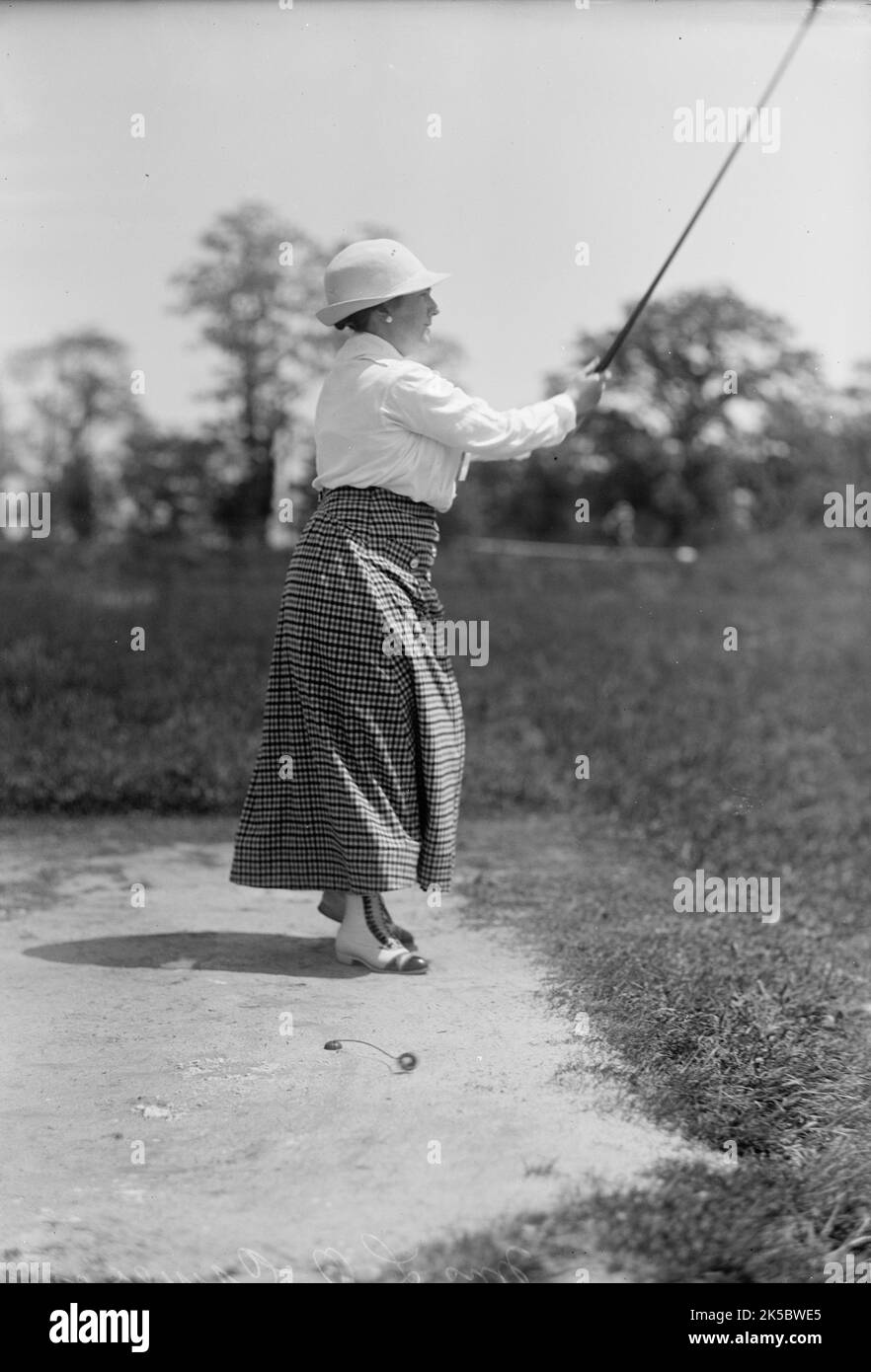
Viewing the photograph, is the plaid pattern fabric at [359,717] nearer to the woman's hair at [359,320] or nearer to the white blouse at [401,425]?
the white blouse at [401,425]

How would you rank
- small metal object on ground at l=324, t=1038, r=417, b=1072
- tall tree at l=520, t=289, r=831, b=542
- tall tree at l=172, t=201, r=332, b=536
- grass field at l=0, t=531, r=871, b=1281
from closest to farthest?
1. grass field at l=0, t=531, r=871, b=1281
2. small metal object on ground at l=324, t=1038, r=417, b=1072
3. tall tree at l=172, t=201, r=332, b=536
4. tall tree at l=520, t=289, r=831, b=542

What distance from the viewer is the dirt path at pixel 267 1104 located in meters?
3.16

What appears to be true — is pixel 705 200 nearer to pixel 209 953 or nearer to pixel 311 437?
pixel 209 953

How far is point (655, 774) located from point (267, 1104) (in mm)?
4673

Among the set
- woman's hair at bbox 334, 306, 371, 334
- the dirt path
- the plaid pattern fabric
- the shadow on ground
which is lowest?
the shadow on ground

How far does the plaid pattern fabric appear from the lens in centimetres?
470

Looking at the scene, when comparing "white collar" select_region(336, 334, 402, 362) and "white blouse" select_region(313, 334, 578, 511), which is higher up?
"white collar" select_region(336, 334, 402, 362)

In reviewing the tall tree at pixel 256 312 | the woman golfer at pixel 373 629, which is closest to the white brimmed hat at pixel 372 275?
the woman golfer at pixel 373 629

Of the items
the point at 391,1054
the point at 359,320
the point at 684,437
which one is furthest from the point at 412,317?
the point at 684,437

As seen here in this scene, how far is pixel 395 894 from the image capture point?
5918 millimetres

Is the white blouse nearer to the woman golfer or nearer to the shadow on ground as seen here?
the woman golfer

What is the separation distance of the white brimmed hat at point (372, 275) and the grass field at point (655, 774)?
6.51ft

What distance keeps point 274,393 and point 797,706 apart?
419 cm

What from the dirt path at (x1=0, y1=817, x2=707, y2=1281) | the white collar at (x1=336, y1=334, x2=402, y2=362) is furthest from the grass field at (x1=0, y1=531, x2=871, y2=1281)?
the white collar at (x1=336, y1=334, x2=402, y2=362)
